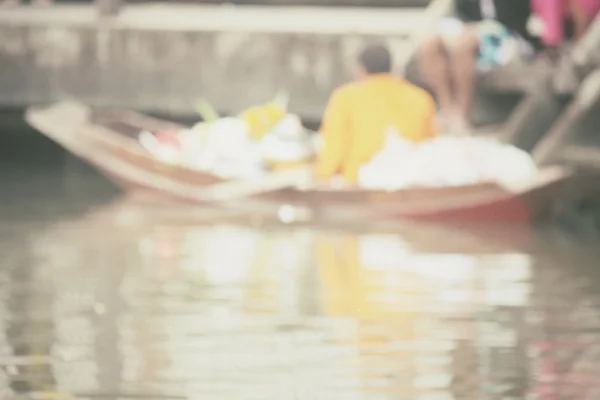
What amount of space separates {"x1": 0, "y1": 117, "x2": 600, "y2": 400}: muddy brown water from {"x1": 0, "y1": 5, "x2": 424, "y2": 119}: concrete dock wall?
2.42 metres

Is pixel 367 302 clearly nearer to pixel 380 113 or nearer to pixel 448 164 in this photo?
pixel 448 164

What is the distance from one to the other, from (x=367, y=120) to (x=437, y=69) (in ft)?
4.68

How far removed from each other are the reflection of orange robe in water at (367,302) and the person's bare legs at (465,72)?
227cm

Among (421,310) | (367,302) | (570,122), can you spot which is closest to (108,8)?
(570,122)

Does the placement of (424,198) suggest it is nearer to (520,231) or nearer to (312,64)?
(520,231)

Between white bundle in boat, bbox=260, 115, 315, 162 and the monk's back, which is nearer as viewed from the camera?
the monk's back

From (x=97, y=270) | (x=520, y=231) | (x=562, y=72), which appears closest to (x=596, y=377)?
(x=97, y=270)

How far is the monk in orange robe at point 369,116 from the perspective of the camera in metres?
8.31

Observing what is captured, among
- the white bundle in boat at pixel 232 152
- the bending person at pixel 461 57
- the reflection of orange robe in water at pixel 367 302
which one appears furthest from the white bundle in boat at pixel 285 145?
the reflection of orange robe in water at pixel 367 302

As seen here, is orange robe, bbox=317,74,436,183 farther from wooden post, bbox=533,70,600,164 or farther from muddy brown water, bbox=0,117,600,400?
wooden post, bbox=533,70,600,164

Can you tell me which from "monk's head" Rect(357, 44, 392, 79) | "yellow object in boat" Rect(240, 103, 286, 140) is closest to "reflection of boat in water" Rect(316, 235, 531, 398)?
"monk's head" Rect(357, 44, 392, 79)

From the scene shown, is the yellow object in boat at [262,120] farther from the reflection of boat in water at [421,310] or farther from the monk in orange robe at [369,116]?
the reflection of boat in water at [421,310]

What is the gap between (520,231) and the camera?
7914mm

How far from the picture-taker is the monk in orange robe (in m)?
8.31
